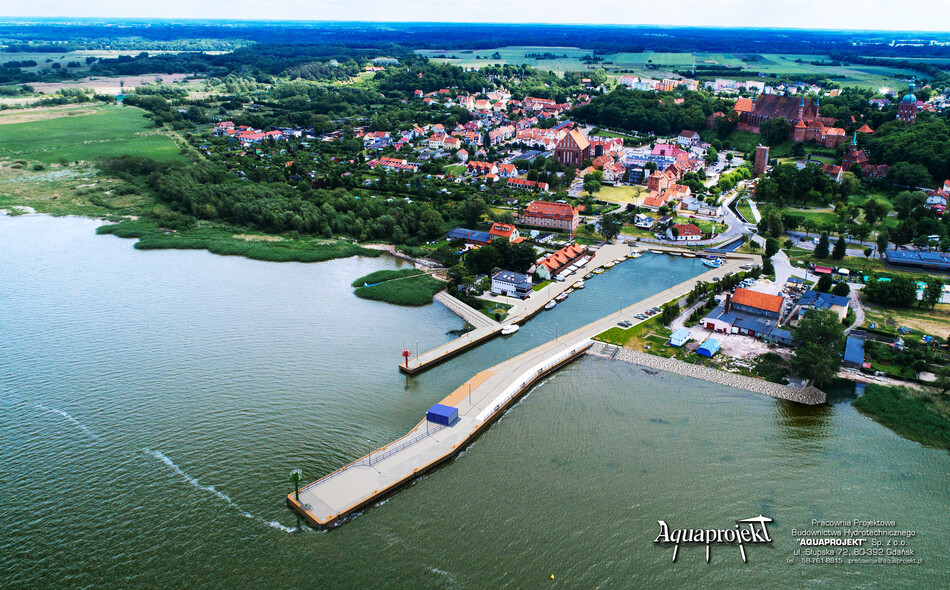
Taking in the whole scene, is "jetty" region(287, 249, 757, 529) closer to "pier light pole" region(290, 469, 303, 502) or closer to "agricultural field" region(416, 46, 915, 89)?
"pier light pole" region(290, 469, 303, 502)

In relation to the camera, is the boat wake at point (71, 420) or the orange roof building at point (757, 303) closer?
the boat wake at point (71, 420)

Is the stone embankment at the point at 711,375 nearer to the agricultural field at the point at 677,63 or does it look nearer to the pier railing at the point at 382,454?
the pier railing at the point at 382,454

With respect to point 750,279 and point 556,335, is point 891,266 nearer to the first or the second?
point 750,279

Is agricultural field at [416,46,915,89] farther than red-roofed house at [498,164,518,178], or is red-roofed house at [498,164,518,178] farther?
agricultural field at [416,46,915,89]

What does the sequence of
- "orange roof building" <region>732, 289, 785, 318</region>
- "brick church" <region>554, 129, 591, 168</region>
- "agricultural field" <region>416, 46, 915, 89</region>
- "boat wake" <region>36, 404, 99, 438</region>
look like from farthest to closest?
"agricultural field" <region>416, 46, 915, 89</region>
"brick church" <region>554, 129, 591, 168</region>
"orange roof building" <region>732, 289, 785, 318</region>
"boat wake" <region>36, 404, 99, 438</region>

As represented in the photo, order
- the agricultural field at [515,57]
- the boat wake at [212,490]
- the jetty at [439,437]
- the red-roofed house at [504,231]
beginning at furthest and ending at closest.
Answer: the agricultural field at [515,57]
the red-roofed house at [504,231]
the jetty at [439,437]
the boat wake at [212,490]

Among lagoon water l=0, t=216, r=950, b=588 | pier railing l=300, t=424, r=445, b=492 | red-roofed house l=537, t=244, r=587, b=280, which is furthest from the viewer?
red-roofed house l=537, t=244, r=587, b=280

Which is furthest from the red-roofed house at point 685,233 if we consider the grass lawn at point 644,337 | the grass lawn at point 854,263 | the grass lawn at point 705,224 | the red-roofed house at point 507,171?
the red-roofed house at point 507,171

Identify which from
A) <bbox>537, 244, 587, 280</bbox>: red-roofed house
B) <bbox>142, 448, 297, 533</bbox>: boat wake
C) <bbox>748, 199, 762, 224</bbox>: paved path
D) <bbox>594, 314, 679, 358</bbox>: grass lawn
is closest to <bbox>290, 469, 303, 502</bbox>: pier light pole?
<bbox>142, 448, 297, 533</bbox>: boat wake
